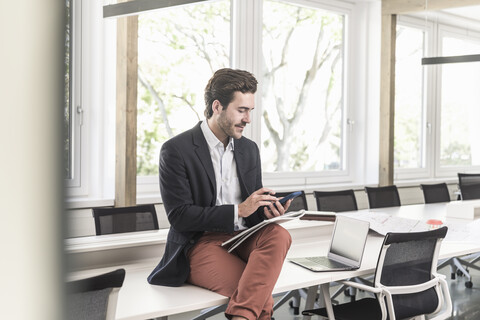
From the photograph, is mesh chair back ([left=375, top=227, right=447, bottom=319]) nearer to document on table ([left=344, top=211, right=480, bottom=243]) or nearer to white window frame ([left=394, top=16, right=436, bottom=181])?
document on table ([left=344, top=211, right=480, bottom=243])

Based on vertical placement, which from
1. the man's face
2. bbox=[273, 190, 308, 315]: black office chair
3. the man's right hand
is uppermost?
the man's face

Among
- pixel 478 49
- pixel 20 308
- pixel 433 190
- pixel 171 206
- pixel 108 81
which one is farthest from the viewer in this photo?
pixel 478 49

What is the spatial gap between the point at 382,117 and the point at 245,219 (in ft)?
15.4

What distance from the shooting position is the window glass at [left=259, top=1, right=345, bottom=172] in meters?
6.02

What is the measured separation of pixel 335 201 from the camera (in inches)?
180

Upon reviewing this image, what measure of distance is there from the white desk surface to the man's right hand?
1.05 ft

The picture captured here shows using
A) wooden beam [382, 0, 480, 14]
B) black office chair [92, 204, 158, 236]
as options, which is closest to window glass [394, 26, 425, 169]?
wooden beam [382, 0, 480, 14]

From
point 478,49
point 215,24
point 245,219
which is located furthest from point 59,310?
point 478,49

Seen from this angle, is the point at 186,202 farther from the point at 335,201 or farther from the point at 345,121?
the point at 345,121

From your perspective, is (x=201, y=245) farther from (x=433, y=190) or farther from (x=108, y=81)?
(x=433, y=190)

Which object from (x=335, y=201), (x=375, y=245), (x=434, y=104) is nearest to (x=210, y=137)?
(x=375, y=245)

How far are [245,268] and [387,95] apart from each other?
4997 millimetres

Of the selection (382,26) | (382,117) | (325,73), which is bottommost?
(382,117)

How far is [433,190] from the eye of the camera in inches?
216
